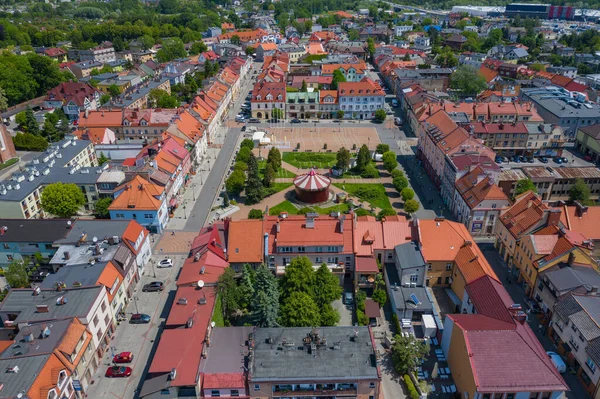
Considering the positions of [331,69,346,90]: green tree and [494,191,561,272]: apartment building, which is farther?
[331,69,346,90]: green tree

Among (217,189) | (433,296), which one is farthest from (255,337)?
(217,189)

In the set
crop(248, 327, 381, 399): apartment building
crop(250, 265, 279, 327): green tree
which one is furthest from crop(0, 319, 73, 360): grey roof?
crop(248, 327, 381, 399): apartment building

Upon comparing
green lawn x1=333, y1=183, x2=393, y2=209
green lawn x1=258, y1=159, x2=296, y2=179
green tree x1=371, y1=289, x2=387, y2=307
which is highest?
green tree x1=371, y1=289, x2=387, y2=307

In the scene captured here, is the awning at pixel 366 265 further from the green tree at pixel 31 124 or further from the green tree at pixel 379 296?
the green tree at pixel 31 124

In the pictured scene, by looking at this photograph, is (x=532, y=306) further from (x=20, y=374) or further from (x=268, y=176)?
(x=20, y=374)

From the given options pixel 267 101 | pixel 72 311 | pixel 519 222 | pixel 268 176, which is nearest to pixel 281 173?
pixel 268 176

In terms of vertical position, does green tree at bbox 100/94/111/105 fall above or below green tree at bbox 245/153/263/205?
above

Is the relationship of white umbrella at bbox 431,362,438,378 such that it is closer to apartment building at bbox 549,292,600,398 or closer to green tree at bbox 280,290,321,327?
green tree at bbox 280,290,321,327
